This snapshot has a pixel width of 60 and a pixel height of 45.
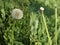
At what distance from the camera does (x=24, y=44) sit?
210cm

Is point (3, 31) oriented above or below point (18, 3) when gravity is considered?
below

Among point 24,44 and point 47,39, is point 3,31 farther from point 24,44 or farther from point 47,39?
point 47,39

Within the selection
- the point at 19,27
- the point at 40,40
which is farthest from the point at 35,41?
the point at 19,27

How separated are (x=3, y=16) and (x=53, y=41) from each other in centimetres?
53

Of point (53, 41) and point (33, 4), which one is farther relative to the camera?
point (33, 4)

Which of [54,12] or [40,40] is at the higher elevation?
[54,12]

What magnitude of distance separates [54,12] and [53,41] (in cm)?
29

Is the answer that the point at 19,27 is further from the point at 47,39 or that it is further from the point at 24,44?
the point at 47,39

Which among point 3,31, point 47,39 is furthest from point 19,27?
point 47,39

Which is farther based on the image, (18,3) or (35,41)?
(18,3)

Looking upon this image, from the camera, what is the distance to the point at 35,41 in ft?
6.64

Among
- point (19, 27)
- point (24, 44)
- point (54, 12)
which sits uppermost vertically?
point (54, 12)

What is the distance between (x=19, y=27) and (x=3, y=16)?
0.19 meters

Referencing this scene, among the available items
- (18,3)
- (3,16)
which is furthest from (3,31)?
(18,3)
